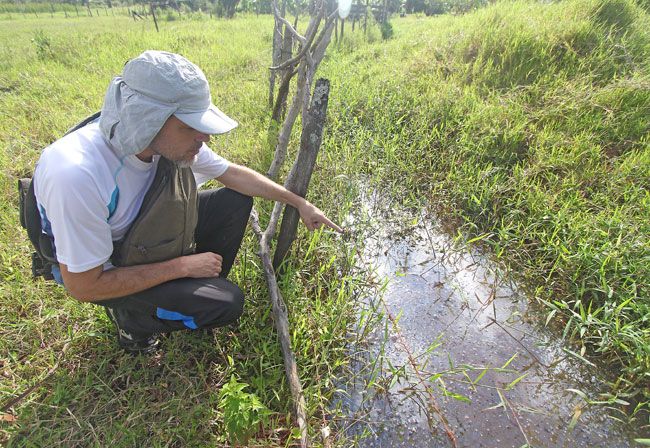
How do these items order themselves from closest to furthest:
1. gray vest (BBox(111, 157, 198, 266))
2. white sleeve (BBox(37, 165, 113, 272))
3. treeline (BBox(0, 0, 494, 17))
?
white sleeve (BBox(37, 165, 113, 272))
gray vest (BBox(111, 157, 198, 266))
treeline (BBox(0, 0, 494, 17))

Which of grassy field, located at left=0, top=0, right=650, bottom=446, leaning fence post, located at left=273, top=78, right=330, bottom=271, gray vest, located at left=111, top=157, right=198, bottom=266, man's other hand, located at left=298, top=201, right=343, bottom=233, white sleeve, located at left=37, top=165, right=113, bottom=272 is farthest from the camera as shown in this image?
man's other hand, located at left=298, top=201, right=343, bottom=233

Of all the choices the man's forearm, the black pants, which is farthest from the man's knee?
the man's forearm

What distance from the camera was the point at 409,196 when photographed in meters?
3.41

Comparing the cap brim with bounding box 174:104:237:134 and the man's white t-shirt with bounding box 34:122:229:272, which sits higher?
the cap brim with bounding box 174:104:237:134

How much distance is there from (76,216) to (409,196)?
2.78 m

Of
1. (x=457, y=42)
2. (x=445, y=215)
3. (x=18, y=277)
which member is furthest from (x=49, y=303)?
(x=457, y=42)

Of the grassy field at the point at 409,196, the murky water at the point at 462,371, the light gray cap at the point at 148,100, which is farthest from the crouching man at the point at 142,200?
the murky water at the point at 462,371

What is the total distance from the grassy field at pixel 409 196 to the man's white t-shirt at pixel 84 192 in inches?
32.4

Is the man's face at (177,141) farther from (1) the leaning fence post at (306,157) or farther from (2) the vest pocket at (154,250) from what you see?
(1) the leaning fence post at (306,157)

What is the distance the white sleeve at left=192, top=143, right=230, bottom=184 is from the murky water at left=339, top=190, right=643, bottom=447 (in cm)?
120

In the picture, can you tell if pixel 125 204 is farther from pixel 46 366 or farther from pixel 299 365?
pixel 299 365

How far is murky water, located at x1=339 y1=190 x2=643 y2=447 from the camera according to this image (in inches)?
68.7

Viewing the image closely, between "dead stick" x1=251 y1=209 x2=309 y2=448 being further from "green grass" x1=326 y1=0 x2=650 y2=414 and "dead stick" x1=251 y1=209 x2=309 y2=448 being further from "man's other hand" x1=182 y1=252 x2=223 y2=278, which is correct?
"green grass" x1=326 y1=0 x2=650 y2=414

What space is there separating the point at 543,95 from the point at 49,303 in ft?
16.6
